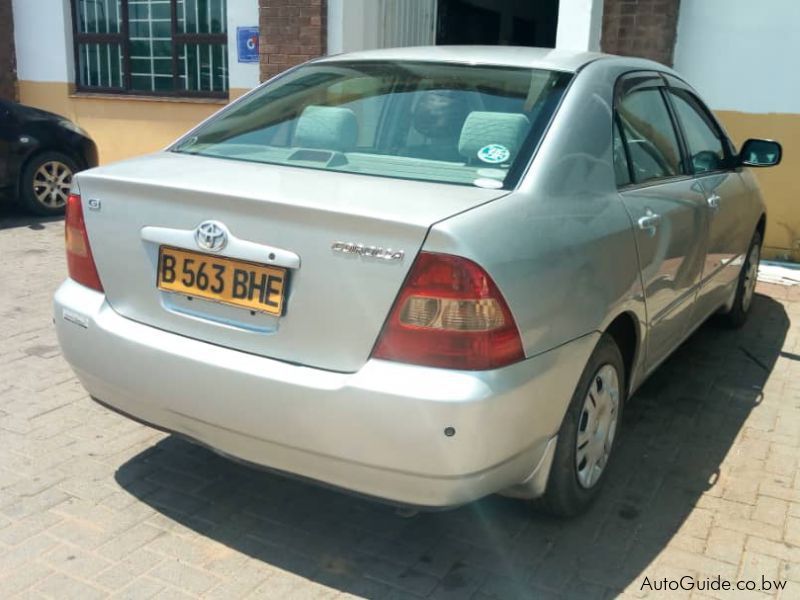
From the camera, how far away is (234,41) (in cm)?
954

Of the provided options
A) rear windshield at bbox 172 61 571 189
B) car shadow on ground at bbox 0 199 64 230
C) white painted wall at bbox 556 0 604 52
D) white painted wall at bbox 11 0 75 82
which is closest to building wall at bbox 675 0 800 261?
white painted wall at bbox 556 0 604 52

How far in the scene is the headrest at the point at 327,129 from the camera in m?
3.20

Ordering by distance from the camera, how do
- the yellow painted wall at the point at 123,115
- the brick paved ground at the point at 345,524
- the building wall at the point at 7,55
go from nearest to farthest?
the brick paved ground at the point at 345,524 → the yellow painted wall at the point at 123,115 → the building wall at the point at 7,55

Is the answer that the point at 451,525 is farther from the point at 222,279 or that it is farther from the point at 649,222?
the point at 649,222

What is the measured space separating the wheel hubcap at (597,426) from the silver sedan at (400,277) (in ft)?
0.04

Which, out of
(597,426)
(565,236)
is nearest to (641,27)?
(597,426)

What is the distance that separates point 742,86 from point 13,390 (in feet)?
21.0

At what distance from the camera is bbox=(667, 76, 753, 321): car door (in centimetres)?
411

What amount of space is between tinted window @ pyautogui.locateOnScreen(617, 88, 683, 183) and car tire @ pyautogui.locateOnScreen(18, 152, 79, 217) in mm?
6383

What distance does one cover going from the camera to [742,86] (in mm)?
7367

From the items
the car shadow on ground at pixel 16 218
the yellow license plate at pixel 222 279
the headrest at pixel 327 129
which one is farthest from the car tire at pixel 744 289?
the car shadow on ground at pixel 16 218

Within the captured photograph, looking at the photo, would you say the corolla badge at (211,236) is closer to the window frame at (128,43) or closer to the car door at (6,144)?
the car door at (6,144)

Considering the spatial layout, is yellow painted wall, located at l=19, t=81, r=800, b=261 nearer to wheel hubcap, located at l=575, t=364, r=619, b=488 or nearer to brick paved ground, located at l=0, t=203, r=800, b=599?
brick paved ground, located at l=0, t=203, r=800, b=599

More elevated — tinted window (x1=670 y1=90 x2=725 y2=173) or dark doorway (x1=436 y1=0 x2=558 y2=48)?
dark doorway (x1=436 y1=0 x2=558 y2=48)
